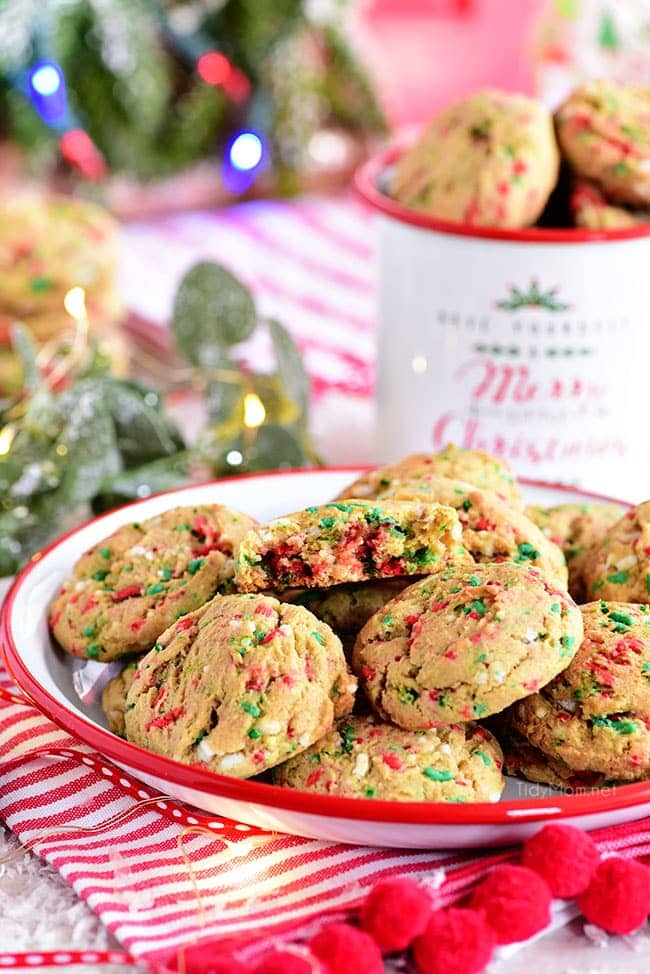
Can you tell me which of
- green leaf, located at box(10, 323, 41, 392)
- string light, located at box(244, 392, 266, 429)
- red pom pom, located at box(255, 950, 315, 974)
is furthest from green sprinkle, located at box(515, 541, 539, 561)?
green leaf, located at box(10, 323, 41, 392)

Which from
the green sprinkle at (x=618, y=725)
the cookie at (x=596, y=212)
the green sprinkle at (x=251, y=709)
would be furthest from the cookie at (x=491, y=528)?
the cookie at (x=596, y=212)

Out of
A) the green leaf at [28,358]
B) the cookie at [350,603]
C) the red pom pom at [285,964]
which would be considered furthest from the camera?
the green leaf at [28,358]

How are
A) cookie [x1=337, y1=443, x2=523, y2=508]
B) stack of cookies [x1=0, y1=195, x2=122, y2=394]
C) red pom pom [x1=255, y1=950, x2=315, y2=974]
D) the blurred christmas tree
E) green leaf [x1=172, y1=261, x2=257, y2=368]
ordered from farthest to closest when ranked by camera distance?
the blurred christmas tree, stack of cookies [x1=0, y1=195, x2=122, y2=394], green leaf [x1=172, y1=261, x2=257, y2=368], cookie [x1=337, y1=443, x2=523, y2=508], red pom pom [x1=255, y1=950, x2=315, y2=974]

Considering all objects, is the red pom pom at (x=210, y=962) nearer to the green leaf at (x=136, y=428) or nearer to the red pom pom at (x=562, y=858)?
the red pom pom at (x=562, y=858)

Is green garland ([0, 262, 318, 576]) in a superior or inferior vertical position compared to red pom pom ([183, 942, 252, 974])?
superior

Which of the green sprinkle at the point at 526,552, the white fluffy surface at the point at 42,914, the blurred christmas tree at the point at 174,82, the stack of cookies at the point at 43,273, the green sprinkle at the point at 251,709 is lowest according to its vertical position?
the white fluffy surface at the point at 42,914

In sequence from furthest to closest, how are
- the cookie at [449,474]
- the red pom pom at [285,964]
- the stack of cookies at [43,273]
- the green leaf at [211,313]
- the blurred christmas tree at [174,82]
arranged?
the blurred christmas tree at [174,82] < the stack of cookies at [43,273] < the green leaf at [211,313] < the cookie at [449,474] < the red pom pom at [285,964]

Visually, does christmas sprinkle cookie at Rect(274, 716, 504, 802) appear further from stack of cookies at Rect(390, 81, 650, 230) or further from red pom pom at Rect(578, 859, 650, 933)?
stack of cookies at Rect(390, 81, 650, 230)
